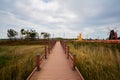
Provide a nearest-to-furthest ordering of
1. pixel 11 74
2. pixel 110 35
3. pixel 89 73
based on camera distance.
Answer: pixel 89 73
pixel 11 74
pixel 110 35

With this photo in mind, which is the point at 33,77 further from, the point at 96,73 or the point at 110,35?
the point at 110,35

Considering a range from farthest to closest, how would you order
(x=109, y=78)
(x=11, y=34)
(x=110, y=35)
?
(x=11, y=34) → (x=110, y=35) → (x=109, y=78)

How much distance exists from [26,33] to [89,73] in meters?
97.0

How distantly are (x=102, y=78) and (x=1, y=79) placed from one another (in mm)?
5317

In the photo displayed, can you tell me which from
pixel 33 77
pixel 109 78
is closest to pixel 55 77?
pixel 33 77

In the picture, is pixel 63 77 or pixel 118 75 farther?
pixel 118 75

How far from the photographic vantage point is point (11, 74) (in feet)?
27.5

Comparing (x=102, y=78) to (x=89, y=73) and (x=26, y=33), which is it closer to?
(x=89, y=73)

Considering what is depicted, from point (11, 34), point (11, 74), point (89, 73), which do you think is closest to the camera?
point (89, 73)

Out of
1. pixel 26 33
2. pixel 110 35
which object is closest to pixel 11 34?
pixel 26 33

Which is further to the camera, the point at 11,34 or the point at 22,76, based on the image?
the point at 11,34

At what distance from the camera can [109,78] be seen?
23.2 feet

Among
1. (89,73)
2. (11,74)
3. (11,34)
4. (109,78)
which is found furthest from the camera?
(11,34)

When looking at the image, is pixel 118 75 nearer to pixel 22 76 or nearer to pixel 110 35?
pixel 22 76
